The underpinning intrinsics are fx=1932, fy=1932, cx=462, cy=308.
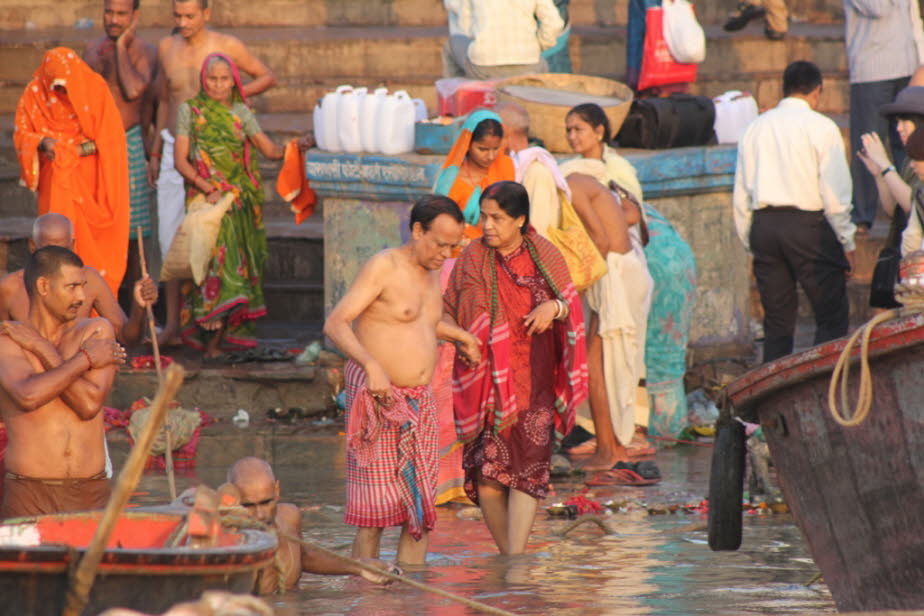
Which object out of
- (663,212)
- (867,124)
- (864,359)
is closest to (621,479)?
(663,212)

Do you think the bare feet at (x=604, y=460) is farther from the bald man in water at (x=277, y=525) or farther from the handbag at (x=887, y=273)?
the bald man in water at (x=277, y=525)

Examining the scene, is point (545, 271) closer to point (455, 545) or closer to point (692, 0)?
point (455, 545)

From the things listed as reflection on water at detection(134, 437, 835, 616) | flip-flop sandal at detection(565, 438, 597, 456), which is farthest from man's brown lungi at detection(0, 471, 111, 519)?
flip-flop sandal at detection(565, 438, 597, 456)

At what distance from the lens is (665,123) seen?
38.0ft

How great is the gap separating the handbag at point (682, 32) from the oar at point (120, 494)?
28.0ft

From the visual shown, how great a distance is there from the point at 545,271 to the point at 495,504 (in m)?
1.03

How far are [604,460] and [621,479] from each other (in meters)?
0.34

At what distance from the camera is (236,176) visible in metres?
11.4

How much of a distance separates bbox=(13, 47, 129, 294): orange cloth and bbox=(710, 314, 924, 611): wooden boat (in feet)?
17.7

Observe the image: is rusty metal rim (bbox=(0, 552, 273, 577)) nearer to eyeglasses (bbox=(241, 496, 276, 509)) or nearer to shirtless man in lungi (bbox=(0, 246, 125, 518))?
eyeglasses (bbox=(241, 496, 276, 509))

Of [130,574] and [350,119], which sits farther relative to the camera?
[350,119]

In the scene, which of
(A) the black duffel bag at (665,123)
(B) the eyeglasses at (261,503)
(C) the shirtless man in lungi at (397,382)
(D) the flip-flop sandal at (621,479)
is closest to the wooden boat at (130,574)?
(B) the eyeglasses at (261,503)

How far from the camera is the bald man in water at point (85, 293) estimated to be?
25.2ft

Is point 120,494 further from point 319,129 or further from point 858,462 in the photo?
point 319,129
